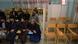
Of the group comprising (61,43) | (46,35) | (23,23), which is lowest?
(61,43)

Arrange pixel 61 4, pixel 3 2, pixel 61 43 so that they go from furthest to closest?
pixel 61 43
pixel 61 4
pixel 3 2

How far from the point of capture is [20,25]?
263cm

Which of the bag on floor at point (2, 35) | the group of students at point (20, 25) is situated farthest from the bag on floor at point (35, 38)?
the bag on floor at point (2, 35)

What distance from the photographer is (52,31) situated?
9.07ft

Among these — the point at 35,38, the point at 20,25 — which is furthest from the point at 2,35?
the point at 35,38

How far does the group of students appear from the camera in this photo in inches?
101

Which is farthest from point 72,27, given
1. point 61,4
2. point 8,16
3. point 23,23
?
point 8,16

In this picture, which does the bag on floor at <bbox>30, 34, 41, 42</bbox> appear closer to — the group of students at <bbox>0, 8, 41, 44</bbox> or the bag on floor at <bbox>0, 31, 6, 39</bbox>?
the group of students at <bbox>0, 8, 41, 44</bbox>

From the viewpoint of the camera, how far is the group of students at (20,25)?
A: 101 inches

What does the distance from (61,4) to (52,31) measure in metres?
0.50

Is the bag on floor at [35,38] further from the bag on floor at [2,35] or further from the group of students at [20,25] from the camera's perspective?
the bag on floor at [2,35]

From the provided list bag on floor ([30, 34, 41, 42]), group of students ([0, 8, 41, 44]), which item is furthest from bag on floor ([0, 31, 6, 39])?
bag on floor ([30, 34, 41, 42])

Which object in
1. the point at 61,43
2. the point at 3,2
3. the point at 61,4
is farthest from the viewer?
the point at 61,43

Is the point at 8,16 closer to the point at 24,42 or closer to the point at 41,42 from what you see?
the point at 24,42
